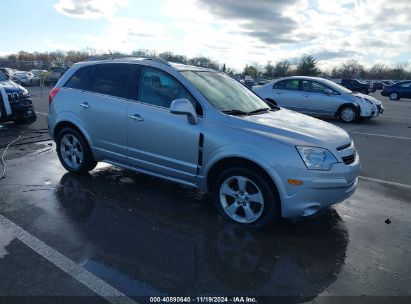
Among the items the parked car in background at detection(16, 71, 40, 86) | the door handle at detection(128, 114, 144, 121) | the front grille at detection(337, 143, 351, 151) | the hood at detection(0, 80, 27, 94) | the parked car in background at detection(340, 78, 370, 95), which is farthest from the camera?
the parked car in background at detection(340, 78, 370, 95)

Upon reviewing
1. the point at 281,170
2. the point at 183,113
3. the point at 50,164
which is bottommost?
the point at 50,164

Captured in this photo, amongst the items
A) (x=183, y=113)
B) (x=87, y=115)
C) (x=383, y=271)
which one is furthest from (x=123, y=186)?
(x=383, y=271)

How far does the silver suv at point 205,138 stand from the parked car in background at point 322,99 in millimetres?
8645

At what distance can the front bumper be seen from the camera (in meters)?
3.94

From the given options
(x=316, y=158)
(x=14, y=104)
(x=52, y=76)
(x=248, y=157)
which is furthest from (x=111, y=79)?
(x=52, y=76)

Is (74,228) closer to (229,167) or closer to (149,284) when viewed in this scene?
(149,284)

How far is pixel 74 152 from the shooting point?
6.05 m

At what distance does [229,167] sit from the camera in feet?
14.5

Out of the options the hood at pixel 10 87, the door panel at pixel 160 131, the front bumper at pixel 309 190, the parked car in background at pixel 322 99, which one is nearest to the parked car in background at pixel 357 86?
the parked car in background at pixel 322 99

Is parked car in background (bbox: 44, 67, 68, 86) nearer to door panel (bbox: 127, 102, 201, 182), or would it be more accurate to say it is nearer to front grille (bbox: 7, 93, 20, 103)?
front grille (bbox: 7, 93, 20, 103)

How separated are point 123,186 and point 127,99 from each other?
50.8 inches

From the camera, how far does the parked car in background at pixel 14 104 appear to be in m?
9.81

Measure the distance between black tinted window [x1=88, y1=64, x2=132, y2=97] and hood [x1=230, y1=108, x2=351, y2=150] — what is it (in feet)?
5.93

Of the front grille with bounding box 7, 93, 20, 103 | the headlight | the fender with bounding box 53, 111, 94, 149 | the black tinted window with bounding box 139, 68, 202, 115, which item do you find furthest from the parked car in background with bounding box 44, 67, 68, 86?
the headlight
